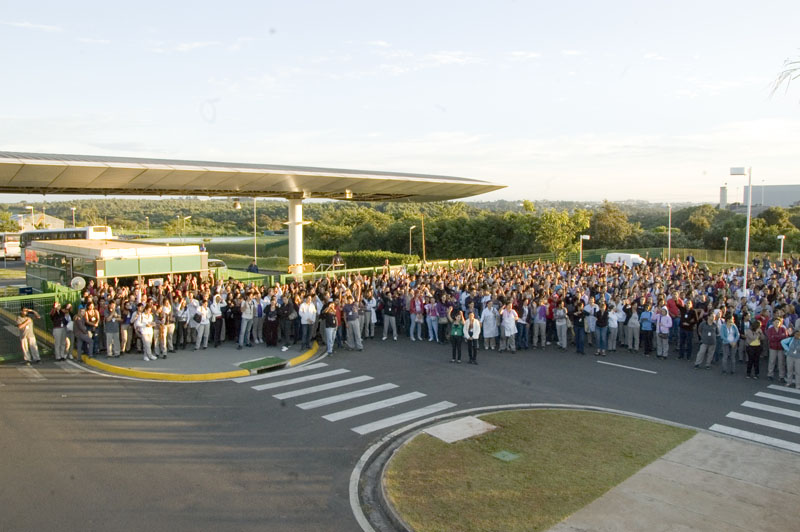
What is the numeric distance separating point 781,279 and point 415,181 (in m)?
16.3

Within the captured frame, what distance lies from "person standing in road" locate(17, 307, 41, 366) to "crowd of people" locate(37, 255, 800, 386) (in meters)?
0.58

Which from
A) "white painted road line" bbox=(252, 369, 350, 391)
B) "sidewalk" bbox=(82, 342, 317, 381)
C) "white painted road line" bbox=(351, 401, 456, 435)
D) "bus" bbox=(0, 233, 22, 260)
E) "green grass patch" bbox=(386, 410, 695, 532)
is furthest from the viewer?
"bus" bbox=(0, 233, 22, 260)

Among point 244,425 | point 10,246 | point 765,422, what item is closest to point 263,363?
point 244,425

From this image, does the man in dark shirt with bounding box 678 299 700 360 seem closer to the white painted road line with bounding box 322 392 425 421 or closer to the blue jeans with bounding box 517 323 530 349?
the blue jeans with bounding box 517 323 530 349

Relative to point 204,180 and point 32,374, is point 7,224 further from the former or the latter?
point 32,374

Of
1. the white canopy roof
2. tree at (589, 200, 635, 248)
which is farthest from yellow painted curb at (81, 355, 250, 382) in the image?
tree at (589, 200, 635, 248)

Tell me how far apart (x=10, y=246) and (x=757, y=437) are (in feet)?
239

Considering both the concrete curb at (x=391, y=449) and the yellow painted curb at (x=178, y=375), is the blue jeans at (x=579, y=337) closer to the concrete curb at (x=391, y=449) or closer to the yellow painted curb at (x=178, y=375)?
the concrete curb at (x=391, y=449)

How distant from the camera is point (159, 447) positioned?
9.80m

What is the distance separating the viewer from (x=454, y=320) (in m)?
16.1

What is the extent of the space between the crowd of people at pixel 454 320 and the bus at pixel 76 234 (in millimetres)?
21304

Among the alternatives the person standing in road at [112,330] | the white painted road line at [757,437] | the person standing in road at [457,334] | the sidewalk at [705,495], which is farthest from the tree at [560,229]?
the sidewalk at [705,495]

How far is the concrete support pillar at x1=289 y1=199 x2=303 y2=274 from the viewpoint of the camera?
29.3 metres

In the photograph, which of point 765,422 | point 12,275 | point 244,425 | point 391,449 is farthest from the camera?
point 12,275
